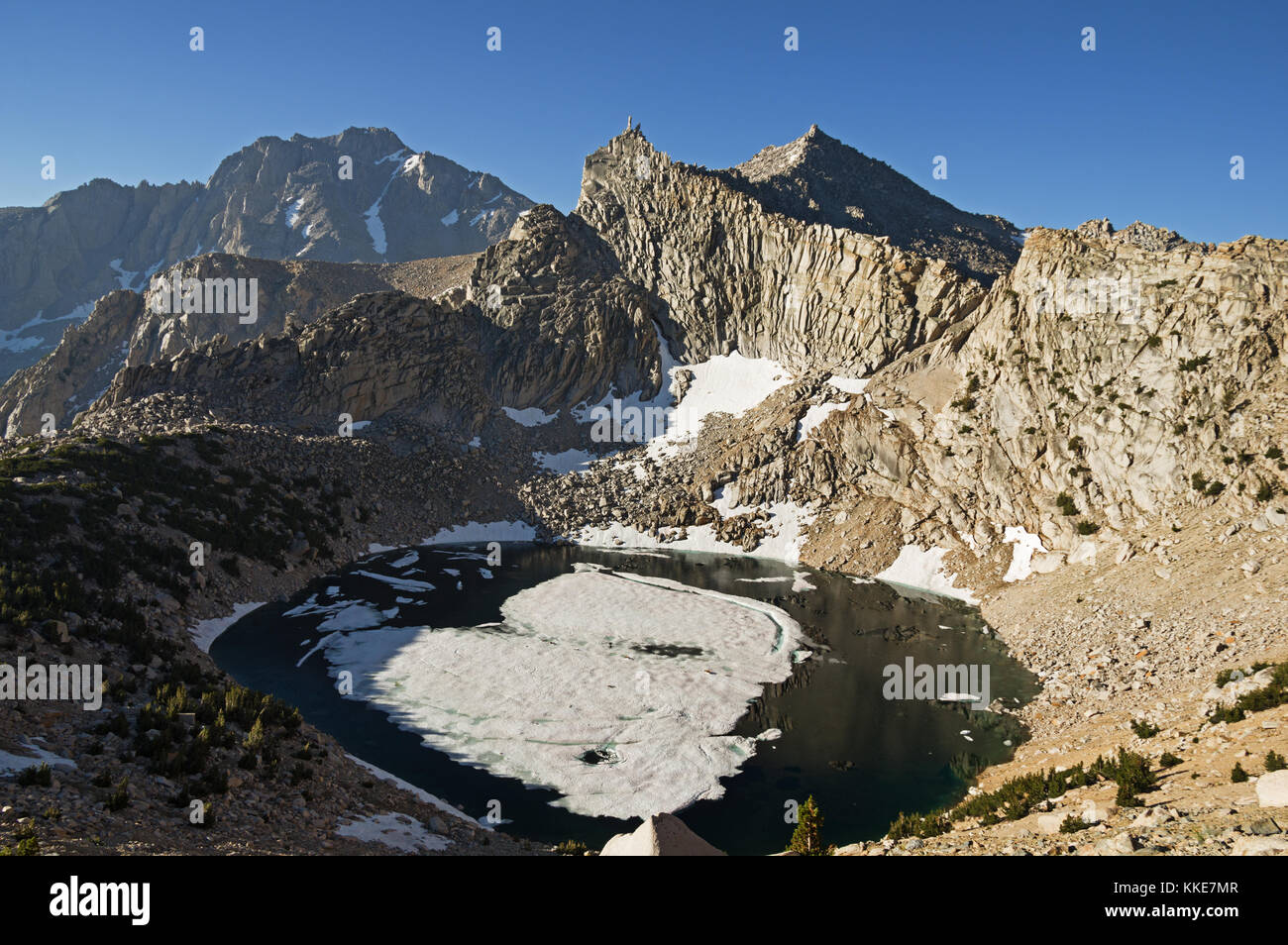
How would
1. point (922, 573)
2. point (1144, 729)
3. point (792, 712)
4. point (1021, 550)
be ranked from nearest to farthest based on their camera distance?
point (1144, 729)
point (792, 712)
point (1021, 550)
point (922, 573)

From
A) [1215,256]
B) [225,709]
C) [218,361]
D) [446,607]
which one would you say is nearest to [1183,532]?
[1215,256]

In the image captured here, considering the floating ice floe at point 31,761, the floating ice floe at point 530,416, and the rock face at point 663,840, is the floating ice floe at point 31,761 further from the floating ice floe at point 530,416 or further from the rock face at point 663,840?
the floating ice floe at point 530,416

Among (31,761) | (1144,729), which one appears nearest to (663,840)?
(31,761)

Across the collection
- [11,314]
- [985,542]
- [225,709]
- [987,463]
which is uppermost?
[11,314]

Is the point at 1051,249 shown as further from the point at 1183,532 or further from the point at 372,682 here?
the point at 372,682

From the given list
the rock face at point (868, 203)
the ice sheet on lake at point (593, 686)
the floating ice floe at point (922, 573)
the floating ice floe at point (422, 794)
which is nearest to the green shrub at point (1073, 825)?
the ice sheet on lake at point (593, 686)
